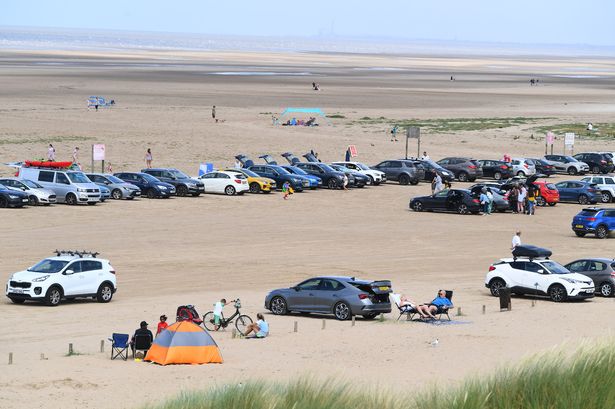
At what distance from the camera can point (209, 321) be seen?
1054 inches

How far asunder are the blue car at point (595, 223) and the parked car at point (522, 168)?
18.3 metres

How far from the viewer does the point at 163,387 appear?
782 inches

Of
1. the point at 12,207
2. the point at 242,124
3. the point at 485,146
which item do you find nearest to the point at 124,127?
the point at 242,124

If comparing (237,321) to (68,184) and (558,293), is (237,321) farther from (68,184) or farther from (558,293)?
(68,184)

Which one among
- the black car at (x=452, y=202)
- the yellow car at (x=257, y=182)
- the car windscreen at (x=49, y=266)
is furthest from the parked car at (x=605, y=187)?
the car windscreen at (x=49, y=266)

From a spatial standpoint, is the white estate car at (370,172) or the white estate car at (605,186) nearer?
the white estate car at (605,186)

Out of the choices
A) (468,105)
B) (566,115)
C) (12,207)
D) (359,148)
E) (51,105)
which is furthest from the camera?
(468,105)

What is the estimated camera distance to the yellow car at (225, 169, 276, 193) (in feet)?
180

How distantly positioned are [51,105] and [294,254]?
5917 cm

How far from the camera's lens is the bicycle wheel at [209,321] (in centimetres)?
→ 2639

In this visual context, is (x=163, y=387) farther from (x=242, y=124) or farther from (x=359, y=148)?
(x=242, y=124)

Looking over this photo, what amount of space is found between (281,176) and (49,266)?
27.5m

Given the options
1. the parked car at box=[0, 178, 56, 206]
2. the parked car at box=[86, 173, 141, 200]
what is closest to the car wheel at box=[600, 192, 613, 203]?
the parked car at box=[86, 173, 141, 200]

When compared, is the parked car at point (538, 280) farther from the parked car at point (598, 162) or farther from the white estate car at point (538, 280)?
the parked car at point (598, 162)
